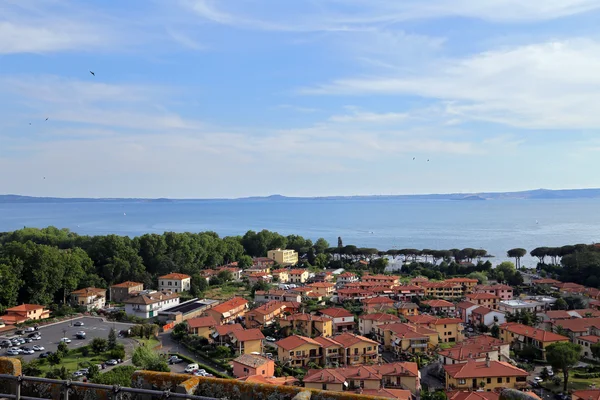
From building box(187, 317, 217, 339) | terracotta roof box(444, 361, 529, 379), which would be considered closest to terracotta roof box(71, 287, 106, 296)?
building box(187, 317, 217, 339)

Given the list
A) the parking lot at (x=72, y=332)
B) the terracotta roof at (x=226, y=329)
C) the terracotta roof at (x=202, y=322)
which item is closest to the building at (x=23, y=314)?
the parking lot at (x=72, y=332)

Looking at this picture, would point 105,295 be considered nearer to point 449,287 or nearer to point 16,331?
point 16,331

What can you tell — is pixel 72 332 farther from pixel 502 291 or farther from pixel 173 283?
pixel 502 291

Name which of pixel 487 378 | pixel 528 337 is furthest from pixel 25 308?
pixel 528 337

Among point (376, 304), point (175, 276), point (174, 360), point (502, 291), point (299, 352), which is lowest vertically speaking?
point (174, 360)

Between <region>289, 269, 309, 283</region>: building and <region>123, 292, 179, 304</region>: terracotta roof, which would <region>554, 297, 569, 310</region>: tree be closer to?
<region>289, 269, 309, 283</region>: building

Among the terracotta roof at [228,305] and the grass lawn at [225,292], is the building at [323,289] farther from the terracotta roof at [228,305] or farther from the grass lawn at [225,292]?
the terracotta roof at [228,305]

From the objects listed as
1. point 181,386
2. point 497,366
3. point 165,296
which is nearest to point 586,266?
point 497,366
